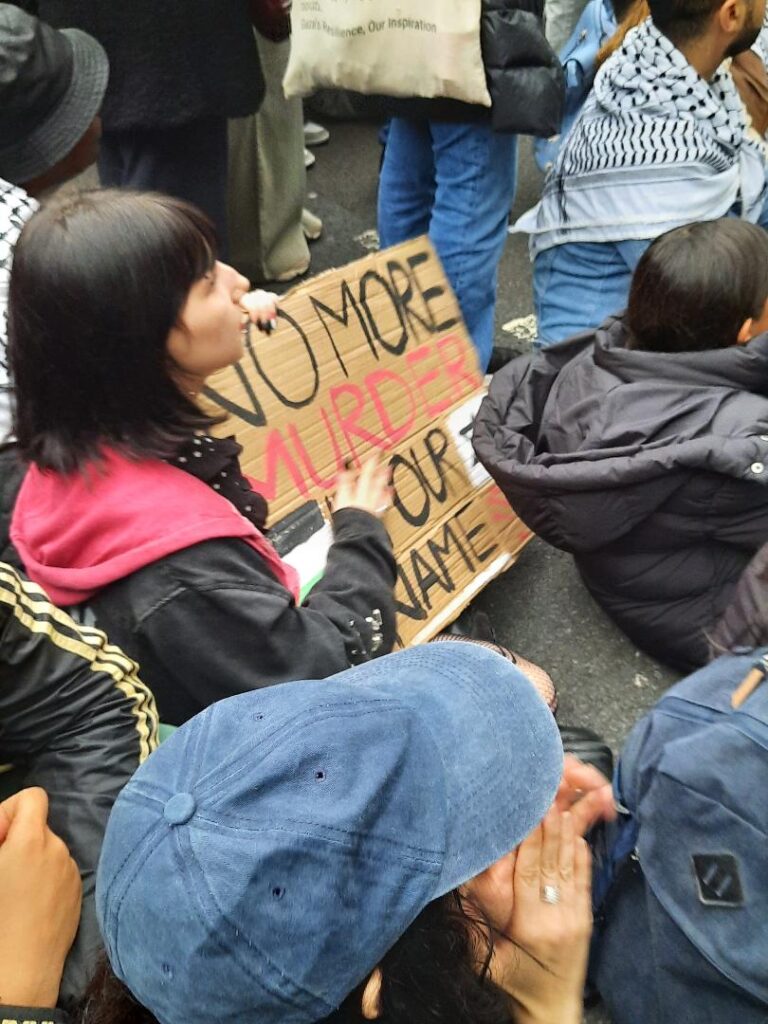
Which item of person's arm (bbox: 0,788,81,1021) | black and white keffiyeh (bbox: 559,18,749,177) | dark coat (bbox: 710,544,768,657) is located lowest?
dark coat (bbox: 710,544,768,657)

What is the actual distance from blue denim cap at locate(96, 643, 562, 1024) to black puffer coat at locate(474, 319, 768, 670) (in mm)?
1026

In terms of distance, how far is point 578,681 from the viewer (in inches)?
81.5

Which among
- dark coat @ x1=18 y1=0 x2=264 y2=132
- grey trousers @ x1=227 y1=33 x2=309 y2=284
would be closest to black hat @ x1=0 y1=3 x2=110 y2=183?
→ dark coat @ x1=18 y1=0 x2=264 y2=132

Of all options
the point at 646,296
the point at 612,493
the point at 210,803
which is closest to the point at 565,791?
the point at 210,803

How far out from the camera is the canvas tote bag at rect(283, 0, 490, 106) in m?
1.97

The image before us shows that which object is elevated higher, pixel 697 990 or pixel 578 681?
pixel 697 990

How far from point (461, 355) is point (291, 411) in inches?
22.9

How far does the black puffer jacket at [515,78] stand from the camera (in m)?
2.03

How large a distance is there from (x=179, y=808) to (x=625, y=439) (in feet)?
4.26

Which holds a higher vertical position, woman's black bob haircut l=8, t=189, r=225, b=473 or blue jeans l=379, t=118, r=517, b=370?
woman's black bob haircut l=8, t=189, r=225, b=473

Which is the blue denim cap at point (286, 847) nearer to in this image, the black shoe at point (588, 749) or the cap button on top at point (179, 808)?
the cap button on top at point (179, 808)

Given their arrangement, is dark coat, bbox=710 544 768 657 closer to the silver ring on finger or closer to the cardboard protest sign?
the silver ring on finger

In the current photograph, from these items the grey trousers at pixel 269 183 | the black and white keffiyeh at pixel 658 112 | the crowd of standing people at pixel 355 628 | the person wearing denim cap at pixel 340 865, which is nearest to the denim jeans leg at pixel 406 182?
the crowd of standing people at pixel 355 628

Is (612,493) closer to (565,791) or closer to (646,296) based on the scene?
(646,296)
